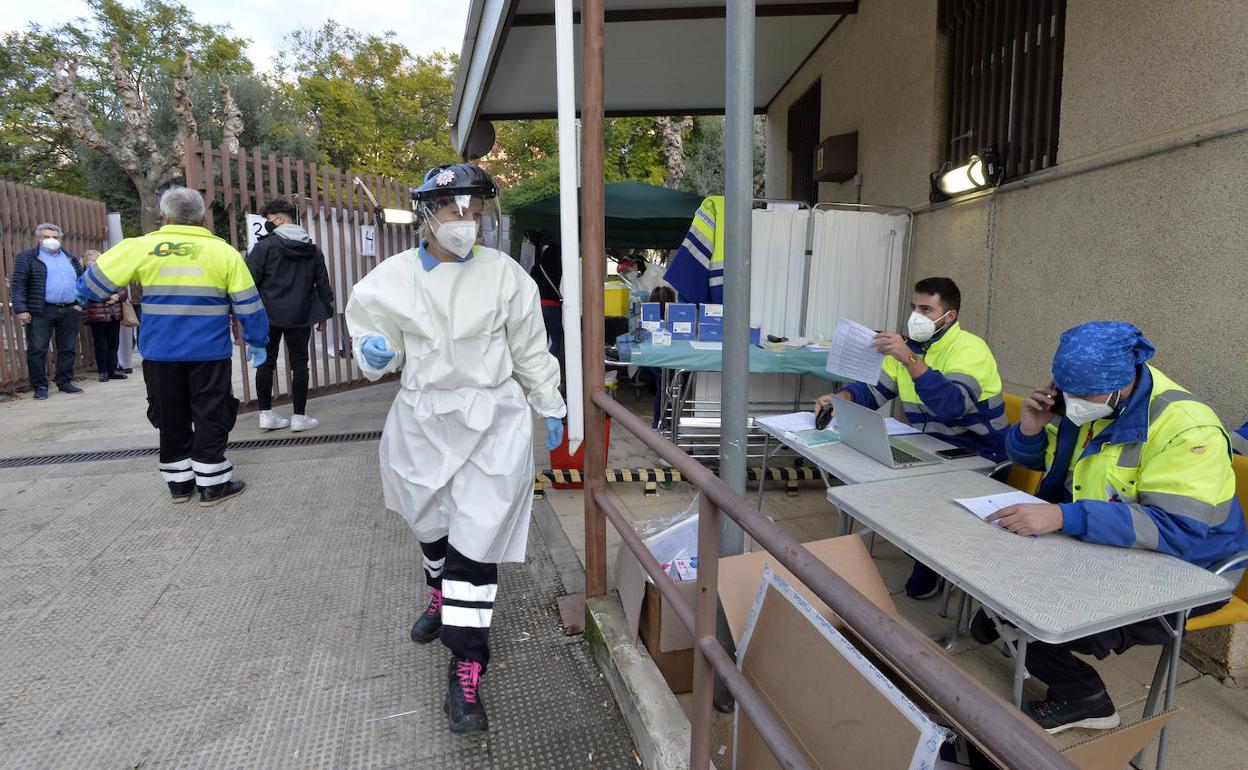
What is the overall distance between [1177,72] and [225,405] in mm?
5187

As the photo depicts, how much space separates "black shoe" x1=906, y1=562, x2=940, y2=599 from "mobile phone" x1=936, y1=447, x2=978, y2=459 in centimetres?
57

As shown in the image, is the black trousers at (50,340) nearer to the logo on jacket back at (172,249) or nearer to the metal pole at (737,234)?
the logo on jacket back at (172,249)

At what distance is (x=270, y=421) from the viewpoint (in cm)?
568

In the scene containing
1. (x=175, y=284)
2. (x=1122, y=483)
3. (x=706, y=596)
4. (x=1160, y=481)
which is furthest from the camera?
(x=175, y=284)

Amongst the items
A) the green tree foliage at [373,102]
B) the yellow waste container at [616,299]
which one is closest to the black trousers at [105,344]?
the yellow waste container at [616,299]

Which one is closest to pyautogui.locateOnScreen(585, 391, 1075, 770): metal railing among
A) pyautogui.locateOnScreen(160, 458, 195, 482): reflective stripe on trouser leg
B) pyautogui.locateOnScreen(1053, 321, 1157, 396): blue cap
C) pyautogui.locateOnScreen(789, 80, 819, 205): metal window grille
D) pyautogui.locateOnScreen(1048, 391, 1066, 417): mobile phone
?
pyautogui.locateOnScreen(1053, 321, 1157, 396): blue cap

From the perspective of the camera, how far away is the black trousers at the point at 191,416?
3871 mm

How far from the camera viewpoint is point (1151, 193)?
289 centimetres

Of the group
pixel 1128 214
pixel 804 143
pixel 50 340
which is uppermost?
pixel 804 143

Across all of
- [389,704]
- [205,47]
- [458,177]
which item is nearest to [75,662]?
[389,704]

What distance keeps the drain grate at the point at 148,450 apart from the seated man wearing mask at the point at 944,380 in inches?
161

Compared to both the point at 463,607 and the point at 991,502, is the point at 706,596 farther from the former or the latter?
the point at 991,502

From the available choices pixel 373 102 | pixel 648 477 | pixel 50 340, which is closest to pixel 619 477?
pixel 648 477

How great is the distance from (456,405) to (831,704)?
1436 millimetres
